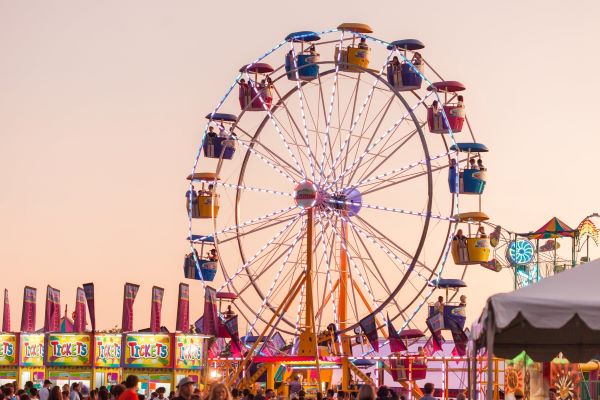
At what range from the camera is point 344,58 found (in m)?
34.0

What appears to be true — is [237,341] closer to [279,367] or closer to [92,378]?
[279,367]

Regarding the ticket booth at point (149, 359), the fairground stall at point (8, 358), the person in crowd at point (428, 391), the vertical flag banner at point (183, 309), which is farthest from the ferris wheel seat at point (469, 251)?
the person in crowd at point (428, 391)

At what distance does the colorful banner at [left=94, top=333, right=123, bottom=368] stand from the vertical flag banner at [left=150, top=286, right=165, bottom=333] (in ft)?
5.38

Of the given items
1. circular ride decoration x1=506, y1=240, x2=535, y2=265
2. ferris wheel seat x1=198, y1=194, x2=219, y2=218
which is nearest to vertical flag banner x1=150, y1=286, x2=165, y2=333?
ferris wheel seat x1=198, y1=194, x2=219, y2=218

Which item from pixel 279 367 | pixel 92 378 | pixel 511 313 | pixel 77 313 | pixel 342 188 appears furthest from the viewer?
pixel 77 313

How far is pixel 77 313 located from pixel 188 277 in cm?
891

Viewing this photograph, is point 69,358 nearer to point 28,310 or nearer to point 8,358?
point 8,358

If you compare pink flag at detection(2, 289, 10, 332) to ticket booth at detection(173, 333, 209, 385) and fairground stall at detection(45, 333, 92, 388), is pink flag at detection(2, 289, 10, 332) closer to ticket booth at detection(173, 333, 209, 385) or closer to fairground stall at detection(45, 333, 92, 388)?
fairground stall at detection(45, 333, 92, 388)

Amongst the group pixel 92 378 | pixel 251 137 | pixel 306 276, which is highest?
pixel 251 137

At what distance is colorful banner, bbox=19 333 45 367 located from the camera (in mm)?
40531

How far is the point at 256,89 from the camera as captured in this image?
34.8 meters

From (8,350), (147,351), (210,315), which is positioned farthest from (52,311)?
(210,315)

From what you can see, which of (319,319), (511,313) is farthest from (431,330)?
(511,313)

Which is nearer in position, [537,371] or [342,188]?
[342,188]
